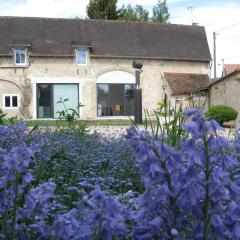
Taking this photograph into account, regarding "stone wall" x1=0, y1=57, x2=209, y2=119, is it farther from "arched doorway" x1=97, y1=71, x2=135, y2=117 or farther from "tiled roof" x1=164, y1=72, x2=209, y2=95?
"tiled roof" x1=164, y1=72, x2=209, y2=95

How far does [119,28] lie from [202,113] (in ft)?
125

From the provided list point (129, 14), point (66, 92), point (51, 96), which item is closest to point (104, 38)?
point (66, 92)

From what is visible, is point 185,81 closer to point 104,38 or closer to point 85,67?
point 104,38

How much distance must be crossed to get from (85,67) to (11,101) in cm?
571

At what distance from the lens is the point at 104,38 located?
1483 inches

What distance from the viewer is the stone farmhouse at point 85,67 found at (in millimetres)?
34750

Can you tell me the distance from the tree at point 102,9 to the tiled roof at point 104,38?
1053cm

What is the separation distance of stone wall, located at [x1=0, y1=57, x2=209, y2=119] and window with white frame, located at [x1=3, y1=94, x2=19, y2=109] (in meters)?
0.46

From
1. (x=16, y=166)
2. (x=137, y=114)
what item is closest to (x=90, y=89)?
(x=137, y=114)

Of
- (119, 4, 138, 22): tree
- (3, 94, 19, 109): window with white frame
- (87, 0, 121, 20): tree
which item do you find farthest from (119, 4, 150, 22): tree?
(3, 94, 19, 109): window with white frame

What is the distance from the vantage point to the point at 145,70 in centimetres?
3681

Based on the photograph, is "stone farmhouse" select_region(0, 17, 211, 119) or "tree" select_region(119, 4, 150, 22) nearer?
"stone farmhouse" select_region(0, 17, 211, 119)

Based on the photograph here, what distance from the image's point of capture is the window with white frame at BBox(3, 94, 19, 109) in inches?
1358

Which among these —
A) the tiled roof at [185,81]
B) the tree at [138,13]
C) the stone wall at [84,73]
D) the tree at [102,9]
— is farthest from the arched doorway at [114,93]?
the tree at [138,13]
